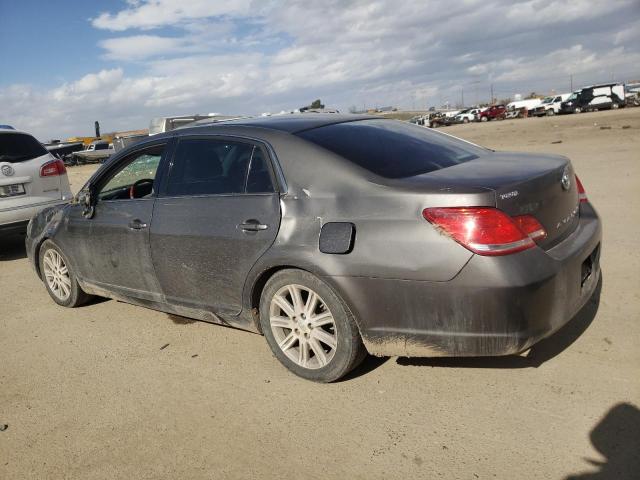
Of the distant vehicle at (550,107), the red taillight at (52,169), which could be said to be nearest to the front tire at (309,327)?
the red taillight at (52,169)

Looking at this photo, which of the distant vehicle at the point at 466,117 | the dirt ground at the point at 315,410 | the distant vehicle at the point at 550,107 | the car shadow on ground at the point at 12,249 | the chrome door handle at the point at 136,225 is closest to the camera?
the dirt ground at the point at 315,410

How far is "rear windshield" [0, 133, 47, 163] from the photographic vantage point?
24.8 ft

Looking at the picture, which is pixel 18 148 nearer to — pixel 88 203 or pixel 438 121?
pixel 88 203

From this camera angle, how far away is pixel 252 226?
354 cm

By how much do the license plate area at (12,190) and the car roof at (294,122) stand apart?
4.50m

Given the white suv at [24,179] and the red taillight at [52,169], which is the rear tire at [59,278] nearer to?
the white suv at [24,179]

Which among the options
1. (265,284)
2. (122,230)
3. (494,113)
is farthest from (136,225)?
(494,113)

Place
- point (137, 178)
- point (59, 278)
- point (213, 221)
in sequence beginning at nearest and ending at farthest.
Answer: point (213, 221) → point (137, 178) → point (59, 278)

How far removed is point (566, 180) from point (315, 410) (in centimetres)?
205

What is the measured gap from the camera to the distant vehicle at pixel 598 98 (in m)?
43.7

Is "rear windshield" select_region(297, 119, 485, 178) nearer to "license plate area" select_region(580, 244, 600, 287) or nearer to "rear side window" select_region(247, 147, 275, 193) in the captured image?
"rear side window" select_region(247, 147, 275, 193)

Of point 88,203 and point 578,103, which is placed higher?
point 578,103

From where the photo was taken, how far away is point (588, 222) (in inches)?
143

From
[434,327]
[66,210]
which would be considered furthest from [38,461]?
[66,210]
